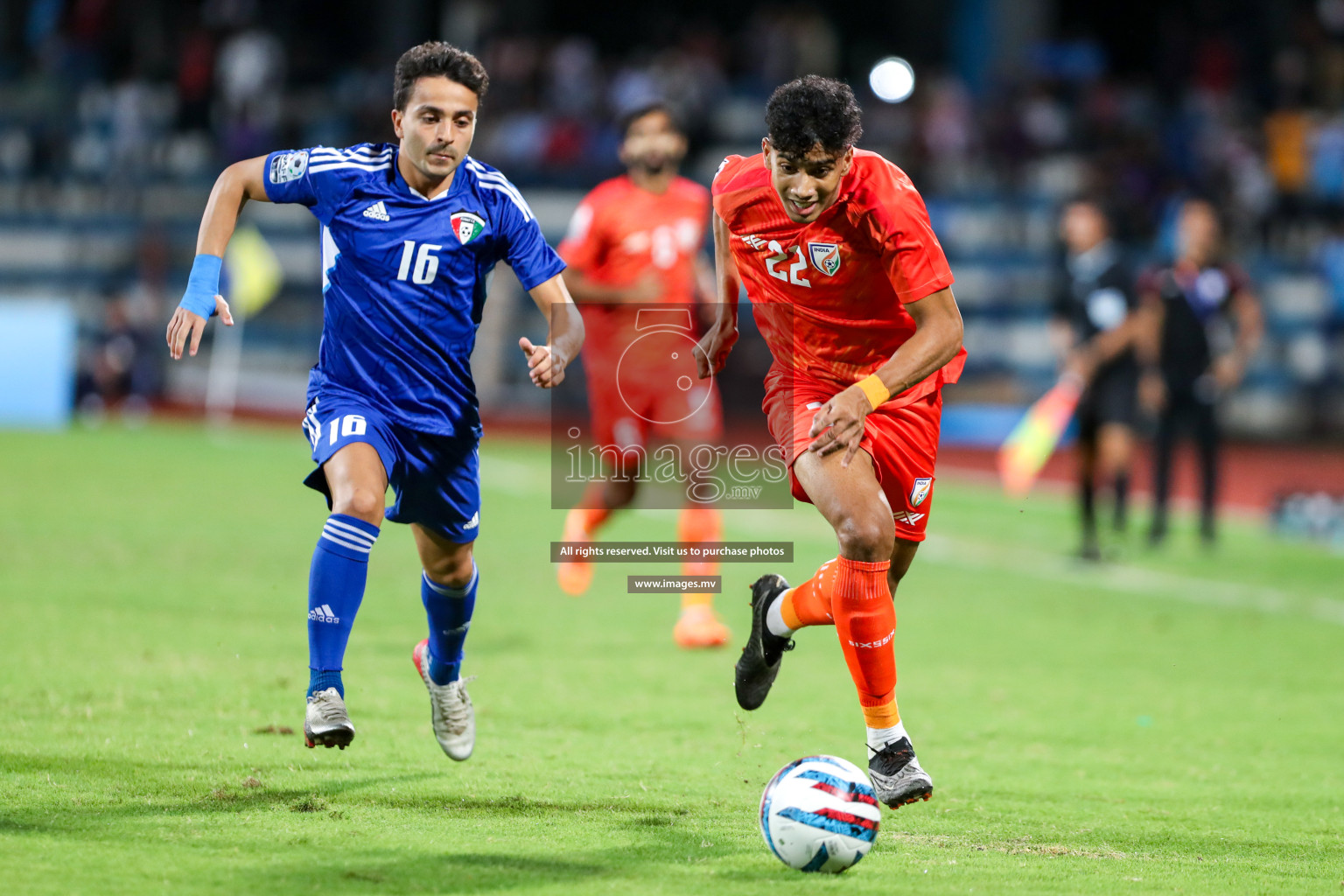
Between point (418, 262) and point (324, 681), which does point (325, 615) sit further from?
point (418, 262)

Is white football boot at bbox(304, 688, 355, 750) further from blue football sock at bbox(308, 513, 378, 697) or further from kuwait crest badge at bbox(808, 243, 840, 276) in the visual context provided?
kuwait crest badge at bbox(808, 243, 840, 276)

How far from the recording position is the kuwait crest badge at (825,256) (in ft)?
17.0

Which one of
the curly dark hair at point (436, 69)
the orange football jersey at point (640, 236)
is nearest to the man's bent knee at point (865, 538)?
the curly dark hair at point (436, 69)

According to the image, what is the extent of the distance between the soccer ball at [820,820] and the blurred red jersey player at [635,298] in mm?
4356

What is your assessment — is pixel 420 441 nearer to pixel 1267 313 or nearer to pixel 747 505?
pixel 747 505

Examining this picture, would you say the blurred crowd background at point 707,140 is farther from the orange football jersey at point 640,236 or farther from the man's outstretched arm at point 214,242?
Result: the man's outstretched arm at point 214,242

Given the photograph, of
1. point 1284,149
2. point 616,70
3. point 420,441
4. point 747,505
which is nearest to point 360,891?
point 420,441

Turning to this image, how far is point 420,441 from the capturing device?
17.9ft

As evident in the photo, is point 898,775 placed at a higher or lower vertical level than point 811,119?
lower

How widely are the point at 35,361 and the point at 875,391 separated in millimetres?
19287

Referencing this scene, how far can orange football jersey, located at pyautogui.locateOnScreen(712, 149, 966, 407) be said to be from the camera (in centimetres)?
499

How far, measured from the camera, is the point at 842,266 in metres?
5.23

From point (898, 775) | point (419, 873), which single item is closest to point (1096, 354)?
point (898, 775)

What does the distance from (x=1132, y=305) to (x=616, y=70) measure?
15.9m
